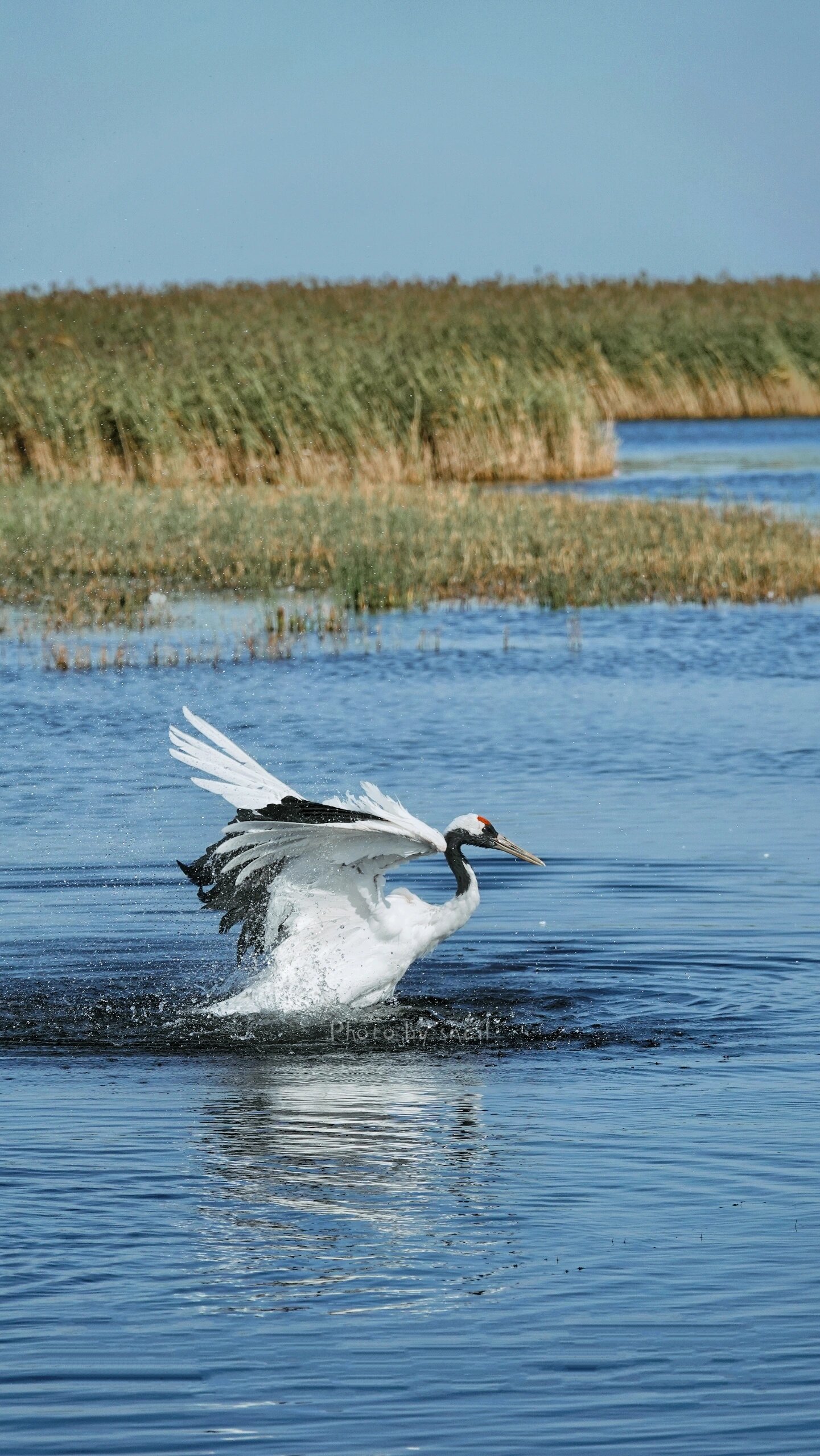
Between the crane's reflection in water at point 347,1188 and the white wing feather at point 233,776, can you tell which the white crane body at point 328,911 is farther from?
the crane's reflection in water at point 347,1188

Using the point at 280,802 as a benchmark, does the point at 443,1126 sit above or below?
below

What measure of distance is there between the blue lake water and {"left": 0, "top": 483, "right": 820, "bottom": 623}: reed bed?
6099mm

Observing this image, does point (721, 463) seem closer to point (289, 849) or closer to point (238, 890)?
point (238, 890)

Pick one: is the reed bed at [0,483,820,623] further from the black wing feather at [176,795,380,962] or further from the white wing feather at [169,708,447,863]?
the white wing feather at [169,708,447,863]

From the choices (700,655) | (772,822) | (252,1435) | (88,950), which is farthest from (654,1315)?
(700,655)

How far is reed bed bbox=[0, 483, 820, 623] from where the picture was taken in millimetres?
19922

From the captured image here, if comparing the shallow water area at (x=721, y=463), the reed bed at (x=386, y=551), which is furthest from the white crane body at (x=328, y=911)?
the shallow water area at (x=721, y=463)

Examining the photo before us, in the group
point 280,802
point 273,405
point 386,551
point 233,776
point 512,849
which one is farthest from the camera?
point 273,405

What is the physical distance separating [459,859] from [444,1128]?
165cm

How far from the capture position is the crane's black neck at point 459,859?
317 inches

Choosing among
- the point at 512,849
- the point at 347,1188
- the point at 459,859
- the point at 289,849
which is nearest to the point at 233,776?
the point at 289,849

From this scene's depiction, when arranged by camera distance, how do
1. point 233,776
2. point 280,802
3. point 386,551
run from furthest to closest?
point 386,551, point 233,776, point 280,802

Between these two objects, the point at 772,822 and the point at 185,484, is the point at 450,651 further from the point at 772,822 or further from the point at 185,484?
the point at 185,484

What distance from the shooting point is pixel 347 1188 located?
19.8 ft
